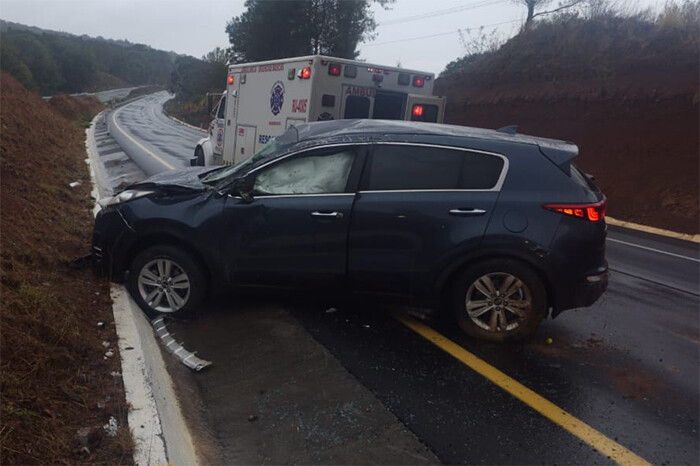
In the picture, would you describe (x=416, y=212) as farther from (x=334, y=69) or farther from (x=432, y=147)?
(x=334, y=69)

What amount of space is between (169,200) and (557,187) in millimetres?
3251

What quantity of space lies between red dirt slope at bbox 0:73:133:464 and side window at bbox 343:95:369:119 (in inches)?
181

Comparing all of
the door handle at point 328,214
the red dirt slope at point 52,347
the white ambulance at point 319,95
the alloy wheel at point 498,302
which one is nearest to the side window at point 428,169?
the door handle at point 328,214

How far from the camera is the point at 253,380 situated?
4.10 metres

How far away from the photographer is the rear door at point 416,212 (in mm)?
4664

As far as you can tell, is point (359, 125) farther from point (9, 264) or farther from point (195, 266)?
point (9, 264)

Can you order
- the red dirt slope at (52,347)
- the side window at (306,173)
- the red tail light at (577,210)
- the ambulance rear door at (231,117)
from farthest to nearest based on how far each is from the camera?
the ambulance rear door at (231,117) < the side window at (306,173) < the red tail light at (577,210) < the red dirt slope at (52,347)

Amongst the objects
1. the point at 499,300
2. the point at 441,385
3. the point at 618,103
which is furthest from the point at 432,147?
the point at 618,103

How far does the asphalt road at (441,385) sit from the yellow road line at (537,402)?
2 centimetres

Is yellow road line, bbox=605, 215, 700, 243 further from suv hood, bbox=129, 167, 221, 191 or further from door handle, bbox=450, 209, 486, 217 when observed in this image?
suv hood, bbox=129, 167, 221, 191

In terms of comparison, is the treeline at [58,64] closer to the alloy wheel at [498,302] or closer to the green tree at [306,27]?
the green tree at [306,27]

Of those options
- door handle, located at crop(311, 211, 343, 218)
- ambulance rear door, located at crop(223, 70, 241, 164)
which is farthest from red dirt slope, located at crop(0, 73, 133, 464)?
ambulance rear door, located at crop(223, 70, 241, 164)

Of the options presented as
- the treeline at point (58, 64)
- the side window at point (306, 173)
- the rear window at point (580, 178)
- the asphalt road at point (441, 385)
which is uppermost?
the treeline at point (58, 64)

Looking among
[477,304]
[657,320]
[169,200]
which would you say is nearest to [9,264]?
[169,200]
